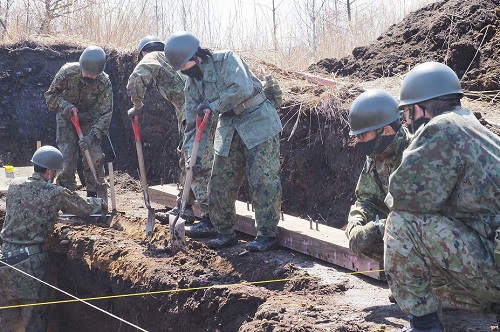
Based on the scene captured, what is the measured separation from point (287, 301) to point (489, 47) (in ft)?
17.2

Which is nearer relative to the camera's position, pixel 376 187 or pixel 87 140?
pixel 376 187

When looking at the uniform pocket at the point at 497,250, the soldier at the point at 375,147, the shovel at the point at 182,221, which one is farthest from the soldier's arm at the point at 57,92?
the uniform pocket at the point at 497,250

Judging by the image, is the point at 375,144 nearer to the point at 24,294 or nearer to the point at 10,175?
the point at 24,294

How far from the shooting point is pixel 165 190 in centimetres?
920

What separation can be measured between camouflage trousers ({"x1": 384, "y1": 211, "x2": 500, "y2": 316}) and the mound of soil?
5.20 m

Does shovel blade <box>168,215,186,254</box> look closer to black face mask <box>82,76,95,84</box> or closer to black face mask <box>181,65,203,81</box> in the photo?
black face mask <box>181,65,203,81</box>

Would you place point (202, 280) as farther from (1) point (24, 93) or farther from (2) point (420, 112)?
(1) point (24, 93)

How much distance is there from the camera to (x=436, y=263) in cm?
392

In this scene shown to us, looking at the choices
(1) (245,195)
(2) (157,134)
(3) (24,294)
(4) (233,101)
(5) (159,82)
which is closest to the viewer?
(4) (233,101)

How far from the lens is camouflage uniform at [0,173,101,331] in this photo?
7.57 meters

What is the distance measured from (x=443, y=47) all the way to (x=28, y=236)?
19.3 ft

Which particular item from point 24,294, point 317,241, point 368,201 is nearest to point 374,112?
point 368,201

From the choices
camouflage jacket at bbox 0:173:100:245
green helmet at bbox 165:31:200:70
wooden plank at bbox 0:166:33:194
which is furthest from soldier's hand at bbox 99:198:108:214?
wooden plank at bbox 0:166:33:194

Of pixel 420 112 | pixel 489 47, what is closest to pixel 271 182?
pixel 420 112
